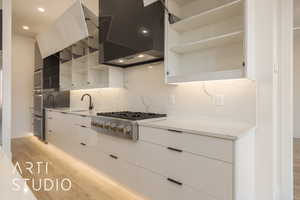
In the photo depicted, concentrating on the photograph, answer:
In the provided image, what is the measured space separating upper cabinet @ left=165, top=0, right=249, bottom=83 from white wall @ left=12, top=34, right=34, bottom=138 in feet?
15.4

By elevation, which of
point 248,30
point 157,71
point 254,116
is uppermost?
point 248,30

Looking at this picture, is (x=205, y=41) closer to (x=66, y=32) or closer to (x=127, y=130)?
(x=127, y=130)

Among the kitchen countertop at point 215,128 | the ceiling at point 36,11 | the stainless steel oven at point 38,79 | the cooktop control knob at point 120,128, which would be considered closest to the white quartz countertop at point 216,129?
the kitchen countertop at point 215,128

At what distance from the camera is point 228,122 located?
69.0 inches

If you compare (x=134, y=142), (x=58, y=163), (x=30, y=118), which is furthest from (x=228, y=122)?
(x=30, y=118)

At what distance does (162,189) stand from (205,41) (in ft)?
4.82

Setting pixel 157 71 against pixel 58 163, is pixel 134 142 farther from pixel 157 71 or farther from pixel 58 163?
pixel 58 163

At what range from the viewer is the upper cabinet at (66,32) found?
8.96 ft

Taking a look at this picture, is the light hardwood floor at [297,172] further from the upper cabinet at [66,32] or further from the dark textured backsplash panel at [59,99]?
the dark textured backsplash panel at [59,99]

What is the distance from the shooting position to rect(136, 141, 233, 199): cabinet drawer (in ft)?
3.95

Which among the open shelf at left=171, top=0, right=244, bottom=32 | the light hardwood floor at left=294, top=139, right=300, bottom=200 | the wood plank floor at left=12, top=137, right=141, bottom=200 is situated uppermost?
the open shelf at left=171, top=0, right=244, bottom=32

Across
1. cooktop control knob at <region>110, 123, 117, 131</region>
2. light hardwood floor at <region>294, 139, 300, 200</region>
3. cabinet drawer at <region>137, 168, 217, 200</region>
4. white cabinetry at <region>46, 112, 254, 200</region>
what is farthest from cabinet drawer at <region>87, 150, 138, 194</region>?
light hardwood floor at <region>294, 139, 300, 200</region>

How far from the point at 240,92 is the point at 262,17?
71cm

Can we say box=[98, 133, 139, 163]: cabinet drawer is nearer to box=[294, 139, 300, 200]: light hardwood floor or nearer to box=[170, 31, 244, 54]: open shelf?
box=[170, 31, 244, 54]: open shelf
